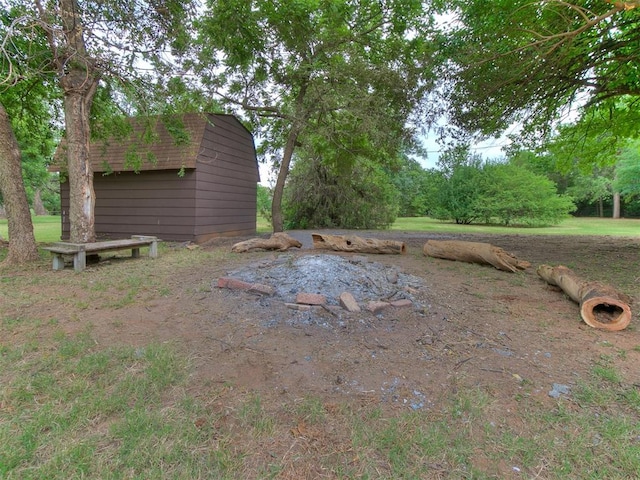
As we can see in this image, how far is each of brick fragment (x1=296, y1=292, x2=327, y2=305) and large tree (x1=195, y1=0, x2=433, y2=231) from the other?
631 centimetres

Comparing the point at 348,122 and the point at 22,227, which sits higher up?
the point at 348,122

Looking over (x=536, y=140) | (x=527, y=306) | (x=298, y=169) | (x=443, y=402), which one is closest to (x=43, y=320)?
(x=443, y=402)

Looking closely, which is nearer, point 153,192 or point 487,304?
point 487,304

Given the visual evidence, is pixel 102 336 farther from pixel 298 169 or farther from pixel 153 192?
pixel 298 169

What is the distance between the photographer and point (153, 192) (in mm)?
10648

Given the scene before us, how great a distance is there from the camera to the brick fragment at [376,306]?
11.9 feet

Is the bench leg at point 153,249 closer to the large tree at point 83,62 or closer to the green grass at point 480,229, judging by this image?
the large tree at point 83,62

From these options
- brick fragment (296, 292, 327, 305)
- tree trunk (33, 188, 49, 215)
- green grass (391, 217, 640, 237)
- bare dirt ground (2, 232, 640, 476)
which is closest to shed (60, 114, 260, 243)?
bare dirt ground (2, 232, 640, 476)

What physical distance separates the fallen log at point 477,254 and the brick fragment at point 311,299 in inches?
150

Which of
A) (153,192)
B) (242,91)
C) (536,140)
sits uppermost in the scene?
(242,91)

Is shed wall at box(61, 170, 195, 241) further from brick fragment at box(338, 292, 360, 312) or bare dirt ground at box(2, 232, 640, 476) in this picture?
brick fragment at box(338, 292, 360, 312)

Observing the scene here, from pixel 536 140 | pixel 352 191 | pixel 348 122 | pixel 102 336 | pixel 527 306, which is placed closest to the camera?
pixel 102 336

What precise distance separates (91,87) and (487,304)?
804cm

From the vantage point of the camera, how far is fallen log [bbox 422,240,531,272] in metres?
6.02
